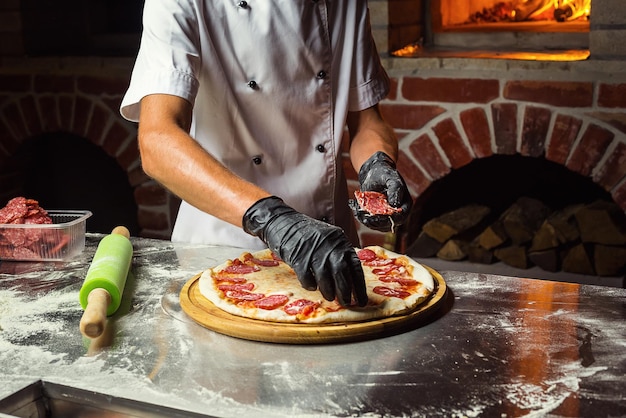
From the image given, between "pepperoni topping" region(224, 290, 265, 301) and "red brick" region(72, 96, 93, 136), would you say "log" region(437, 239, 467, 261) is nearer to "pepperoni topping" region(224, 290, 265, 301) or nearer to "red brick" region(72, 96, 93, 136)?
"red brick" region(72, 96, 93, 136)

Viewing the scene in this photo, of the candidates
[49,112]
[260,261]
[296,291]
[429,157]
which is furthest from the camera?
[49,112]

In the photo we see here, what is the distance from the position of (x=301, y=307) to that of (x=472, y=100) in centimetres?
173

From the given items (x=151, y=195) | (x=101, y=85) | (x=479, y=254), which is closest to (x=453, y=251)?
(x=479, y=254)

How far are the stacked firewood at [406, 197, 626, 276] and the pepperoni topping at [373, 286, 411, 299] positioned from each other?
1.71m

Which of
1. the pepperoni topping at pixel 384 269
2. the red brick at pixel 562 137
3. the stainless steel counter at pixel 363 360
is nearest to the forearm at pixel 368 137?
the pepperoni topping at pixel 384 269

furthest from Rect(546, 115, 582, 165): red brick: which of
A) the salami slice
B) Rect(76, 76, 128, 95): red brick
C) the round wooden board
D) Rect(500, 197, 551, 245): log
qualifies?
Rect(76, 76, 128, 95): red brick

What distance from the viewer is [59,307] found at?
1.75 meters

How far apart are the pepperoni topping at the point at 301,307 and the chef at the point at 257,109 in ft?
0.76

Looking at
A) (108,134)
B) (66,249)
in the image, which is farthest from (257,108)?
(108,134)

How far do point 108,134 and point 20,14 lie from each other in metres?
0.66

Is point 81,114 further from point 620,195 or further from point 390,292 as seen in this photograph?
point 390,292

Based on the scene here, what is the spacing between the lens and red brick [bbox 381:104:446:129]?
3.19 meters

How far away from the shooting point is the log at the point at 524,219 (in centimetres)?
333

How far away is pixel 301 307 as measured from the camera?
62.9 inches
